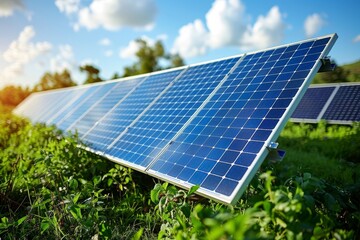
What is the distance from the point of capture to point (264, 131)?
332cm

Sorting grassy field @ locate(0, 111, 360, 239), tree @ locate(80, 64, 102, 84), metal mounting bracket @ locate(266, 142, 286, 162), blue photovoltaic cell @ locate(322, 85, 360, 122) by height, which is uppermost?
tree @ locate(80, 64, 102, 84)

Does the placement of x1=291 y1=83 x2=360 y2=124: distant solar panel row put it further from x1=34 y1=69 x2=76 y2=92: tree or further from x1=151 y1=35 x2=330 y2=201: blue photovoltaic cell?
x1=34 y1=69 x2=76 y2=92: tree

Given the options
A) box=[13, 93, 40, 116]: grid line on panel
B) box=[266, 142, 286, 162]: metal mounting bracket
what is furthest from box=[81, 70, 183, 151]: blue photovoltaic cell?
box=[13, 93, 40, 116]: grid line on panel

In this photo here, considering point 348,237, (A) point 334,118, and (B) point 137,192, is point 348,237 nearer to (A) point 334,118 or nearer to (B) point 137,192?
(B) point 137,192

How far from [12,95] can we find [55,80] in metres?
7.32

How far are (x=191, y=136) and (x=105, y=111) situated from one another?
442 cm

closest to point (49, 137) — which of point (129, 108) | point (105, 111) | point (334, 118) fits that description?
point (105, 111)

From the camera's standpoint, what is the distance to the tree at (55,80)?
51.0m

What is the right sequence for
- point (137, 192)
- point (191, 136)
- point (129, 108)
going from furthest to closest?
1. point (129, 108)
2. point (137, 192)
3. point (191, 136)

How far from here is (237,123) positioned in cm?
380

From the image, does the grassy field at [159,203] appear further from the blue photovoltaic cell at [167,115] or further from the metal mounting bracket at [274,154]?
the blue photovoltaic cell at [167,115]

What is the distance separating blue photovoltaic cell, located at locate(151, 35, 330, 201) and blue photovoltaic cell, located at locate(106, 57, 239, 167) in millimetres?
359

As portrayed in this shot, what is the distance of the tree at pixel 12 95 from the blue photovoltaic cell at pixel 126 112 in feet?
155

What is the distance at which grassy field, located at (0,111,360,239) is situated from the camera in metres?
2.27
